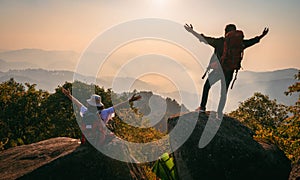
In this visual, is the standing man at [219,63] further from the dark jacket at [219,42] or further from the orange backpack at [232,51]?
the orange backpack at [232,51]

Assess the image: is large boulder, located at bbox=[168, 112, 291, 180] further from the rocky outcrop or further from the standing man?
the rocky outcrop

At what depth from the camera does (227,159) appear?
10.4 metres

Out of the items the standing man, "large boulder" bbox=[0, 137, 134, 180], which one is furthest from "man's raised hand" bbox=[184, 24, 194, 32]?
"large boulder" bbox=[0, 137, 134, 180]

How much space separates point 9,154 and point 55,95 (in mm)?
27621

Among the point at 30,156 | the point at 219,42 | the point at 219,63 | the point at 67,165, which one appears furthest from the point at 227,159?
the point at 30,156

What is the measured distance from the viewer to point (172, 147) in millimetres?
11156

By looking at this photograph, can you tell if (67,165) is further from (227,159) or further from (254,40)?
(254,40)

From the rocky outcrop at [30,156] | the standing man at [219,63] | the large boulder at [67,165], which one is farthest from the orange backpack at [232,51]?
the rocky outcrop at [30,156]

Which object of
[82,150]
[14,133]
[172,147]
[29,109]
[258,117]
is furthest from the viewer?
[258,117]

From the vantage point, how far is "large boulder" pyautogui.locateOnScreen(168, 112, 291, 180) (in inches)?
405

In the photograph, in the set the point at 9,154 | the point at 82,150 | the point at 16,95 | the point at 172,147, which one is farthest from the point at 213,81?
the point at 16,95

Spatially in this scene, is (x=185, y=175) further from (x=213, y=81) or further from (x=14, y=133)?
(x=14, y=133)

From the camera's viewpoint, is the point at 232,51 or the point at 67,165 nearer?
the point at 67,165

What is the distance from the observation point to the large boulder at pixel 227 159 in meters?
10.3
